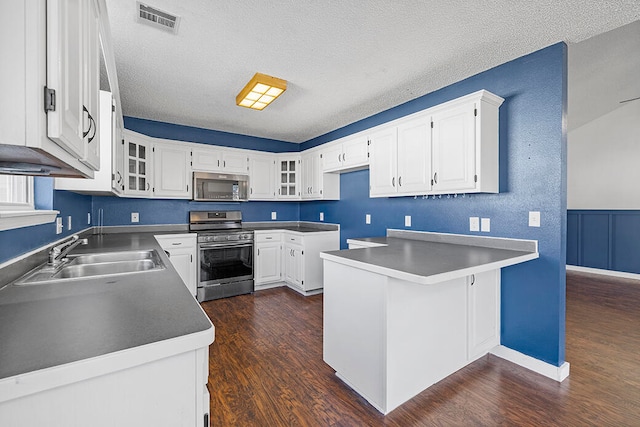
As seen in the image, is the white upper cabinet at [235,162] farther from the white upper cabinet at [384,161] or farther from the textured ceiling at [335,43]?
the white upper cabinet at [384,161]

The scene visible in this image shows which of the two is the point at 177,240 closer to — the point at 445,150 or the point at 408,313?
the point at 408,313

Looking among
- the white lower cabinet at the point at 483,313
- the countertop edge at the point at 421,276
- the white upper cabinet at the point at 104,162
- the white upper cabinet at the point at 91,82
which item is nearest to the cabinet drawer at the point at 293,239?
the countertop edge at the point at 421,276

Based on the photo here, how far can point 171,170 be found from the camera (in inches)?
157

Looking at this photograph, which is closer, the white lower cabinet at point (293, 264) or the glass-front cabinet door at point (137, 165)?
the glass-front cabinet door at point (137, 165)

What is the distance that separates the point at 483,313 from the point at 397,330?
1066 mm

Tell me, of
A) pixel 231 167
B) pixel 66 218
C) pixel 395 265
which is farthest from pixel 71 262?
pixel 231 167

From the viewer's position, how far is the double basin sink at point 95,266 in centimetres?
145

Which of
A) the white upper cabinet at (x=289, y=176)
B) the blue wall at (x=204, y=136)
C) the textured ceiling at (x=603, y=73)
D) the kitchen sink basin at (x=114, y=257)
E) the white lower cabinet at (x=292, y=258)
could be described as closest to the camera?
the kitchen sink basin at (x=114, y=257)

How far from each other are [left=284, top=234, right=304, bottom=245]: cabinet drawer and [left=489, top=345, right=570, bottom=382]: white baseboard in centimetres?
261

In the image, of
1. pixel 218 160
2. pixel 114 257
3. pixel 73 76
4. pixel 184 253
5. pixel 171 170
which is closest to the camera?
pixel 73 76

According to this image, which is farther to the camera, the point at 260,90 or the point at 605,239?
the point at 605,239

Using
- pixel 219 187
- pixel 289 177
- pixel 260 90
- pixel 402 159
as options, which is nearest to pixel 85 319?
pixel 260 90

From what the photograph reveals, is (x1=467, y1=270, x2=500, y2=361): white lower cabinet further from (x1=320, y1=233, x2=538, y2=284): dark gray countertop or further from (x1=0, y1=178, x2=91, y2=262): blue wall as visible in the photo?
(x1=0, y1=178, x2=91, y2=262): blue wall

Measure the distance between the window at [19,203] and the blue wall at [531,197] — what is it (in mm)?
3120
